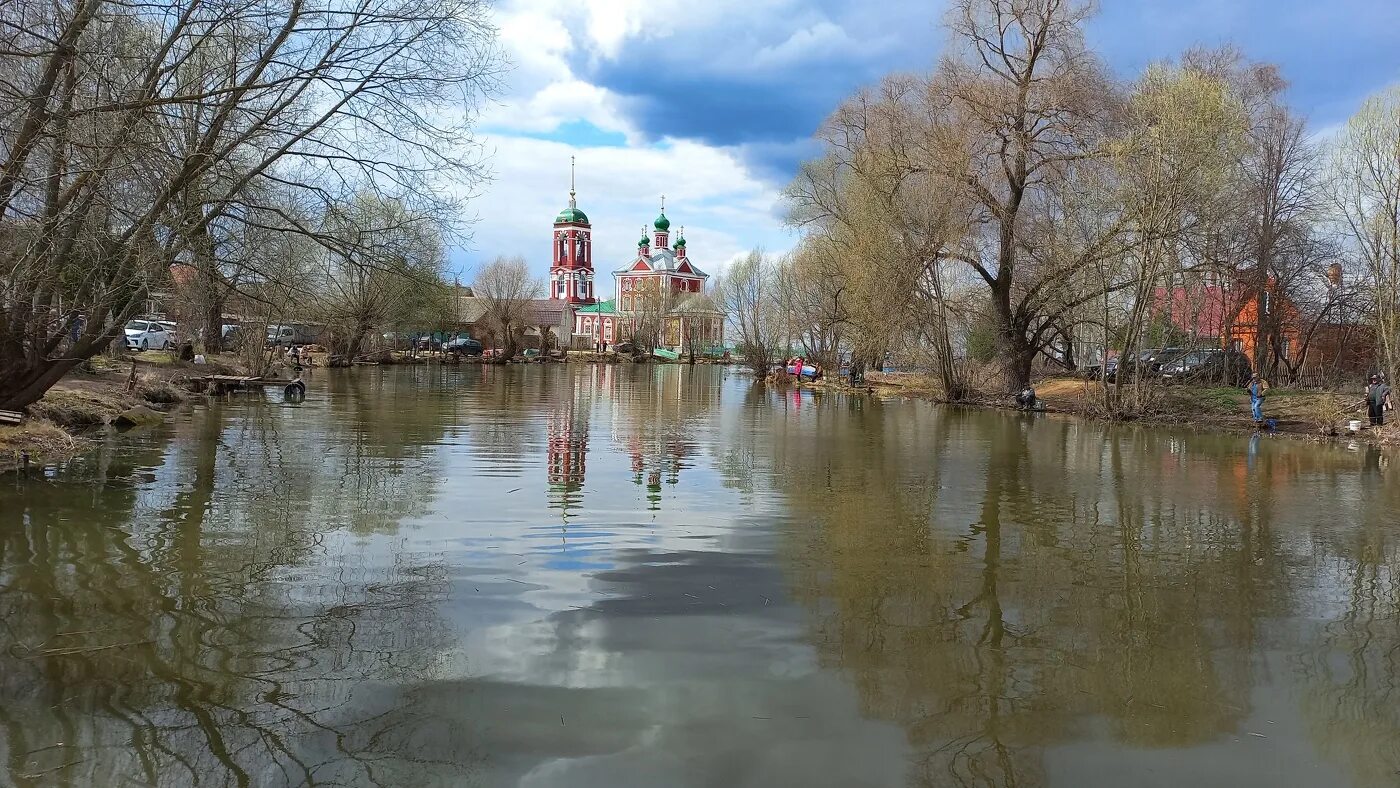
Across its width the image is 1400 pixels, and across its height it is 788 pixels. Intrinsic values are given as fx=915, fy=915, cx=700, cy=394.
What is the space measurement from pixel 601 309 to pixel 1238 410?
9245 cm

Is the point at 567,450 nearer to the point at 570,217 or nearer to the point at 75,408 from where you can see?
the point at 75,408

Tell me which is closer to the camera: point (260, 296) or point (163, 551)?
point (163, 551)

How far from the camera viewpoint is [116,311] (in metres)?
14.4

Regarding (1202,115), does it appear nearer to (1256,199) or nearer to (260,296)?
(1256,199)

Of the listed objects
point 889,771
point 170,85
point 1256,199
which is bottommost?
point 889,771

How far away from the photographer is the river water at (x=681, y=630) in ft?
14.6

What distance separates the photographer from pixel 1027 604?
6.99 meters

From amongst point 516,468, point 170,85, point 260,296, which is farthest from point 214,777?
point 260,296

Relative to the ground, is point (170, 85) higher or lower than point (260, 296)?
higher

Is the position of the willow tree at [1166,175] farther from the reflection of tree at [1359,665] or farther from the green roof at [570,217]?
the green roof at [570,217]

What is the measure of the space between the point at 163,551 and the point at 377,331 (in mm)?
50454

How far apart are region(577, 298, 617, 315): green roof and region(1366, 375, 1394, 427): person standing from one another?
94.1 metres

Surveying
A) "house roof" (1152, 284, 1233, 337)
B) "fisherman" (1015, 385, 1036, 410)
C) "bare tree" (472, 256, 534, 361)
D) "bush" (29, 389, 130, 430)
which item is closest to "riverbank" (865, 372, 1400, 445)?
"fisherman" (1015, 385, 1036, 410)

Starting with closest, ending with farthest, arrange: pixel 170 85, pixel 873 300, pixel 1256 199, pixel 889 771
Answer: pixel 889 771 < pixel 170 85 < pixel 1256 199 < pixel 873 300
